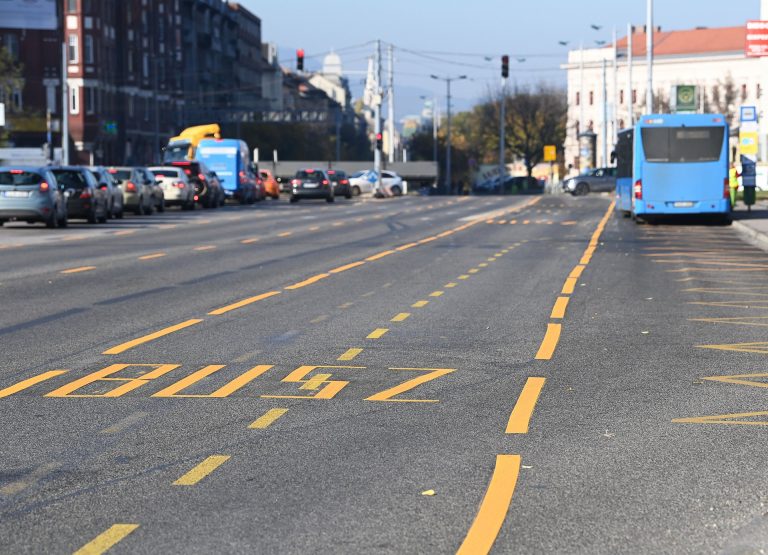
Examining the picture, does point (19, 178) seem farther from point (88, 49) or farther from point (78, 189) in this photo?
point (88, 49)

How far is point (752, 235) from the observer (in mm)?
34875

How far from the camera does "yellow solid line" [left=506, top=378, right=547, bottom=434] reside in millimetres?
9188

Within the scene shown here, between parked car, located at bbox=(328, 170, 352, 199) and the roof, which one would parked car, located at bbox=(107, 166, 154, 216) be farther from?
the roof

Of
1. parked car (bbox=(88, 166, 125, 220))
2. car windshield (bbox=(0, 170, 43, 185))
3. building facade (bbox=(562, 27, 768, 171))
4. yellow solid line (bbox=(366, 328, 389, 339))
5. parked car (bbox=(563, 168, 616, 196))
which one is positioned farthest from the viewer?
building facade (bbox=(562, 27, 768, 171))

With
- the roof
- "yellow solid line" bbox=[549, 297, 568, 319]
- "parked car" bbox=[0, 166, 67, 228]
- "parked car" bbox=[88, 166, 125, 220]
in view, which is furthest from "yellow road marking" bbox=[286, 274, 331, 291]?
the roof

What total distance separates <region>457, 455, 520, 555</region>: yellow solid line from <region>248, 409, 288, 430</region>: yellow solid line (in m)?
1.59

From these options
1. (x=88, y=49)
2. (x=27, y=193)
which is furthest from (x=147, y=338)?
(x=88, y=49)

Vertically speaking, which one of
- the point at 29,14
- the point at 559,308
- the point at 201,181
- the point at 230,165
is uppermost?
the point at 29,14

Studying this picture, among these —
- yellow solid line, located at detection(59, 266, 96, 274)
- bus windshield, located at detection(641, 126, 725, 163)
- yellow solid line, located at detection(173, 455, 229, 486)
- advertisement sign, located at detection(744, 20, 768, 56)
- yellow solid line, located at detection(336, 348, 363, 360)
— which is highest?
advertisement sign, located at detection(744, 20, 768, 56)

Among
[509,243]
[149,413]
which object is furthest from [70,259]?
[149,413]

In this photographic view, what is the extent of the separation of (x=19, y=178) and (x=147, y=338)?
84.2 feet

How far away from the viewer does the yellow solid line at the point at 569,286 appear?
61.7 ft

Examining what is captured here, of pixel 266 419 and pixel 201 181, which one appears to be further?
pixel 201 181

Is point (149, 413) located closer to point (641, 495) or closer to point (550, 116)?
point (641, 495)
